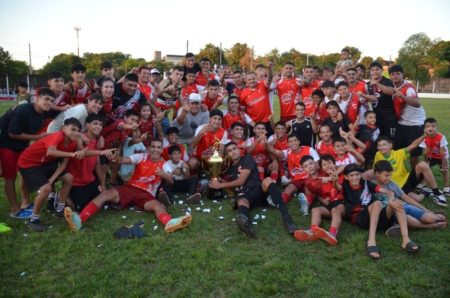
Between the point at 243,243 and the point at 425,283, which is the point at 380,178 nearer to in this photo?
the point at 425,283

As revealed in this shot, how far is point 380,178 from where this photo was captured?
4.98 meters

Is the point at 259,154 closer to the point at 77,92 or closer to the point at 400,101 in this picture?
the point at 400,101

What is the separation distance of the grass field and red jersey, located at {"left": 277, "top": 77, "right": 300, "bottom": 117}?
12.9ft

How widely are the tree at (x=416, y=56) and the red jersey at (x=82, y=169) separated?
6002cm

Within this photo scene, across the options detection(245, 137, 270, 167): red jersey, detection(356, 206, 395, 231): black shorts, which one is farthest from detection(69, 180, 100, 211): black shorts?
detection(356, 206, 395, 231): black shorts

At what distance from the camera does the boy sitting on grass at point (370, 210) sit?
14.3 feet

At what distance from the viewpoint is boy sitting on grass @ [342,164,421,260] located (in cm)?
436

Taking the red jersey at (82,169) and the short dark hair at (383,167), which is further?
the red jersey at (82,169)

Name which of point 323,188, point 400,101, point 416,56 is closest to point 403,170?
point 323,188

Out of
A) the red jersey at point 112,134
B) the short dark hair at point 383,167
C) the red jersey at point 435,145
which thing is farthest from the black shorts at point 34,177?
the red jersey at point 435,145

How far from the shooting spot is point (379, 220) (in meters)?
4.82

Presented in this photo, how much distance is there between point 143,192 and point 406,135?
17.4ft

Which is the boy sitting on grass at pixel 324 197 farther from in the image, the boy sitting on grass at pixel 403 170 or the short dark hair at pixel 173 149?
the short dark hair at pixel 173 149

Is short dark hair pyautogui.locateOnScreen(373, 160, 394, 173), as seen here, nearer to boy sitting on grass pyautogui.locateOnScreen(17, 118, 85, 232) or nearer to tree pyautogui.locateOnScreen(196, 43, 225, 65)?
boy sitting on grass pyautogui.locateOnScreen(17, 118, 85, 232)
